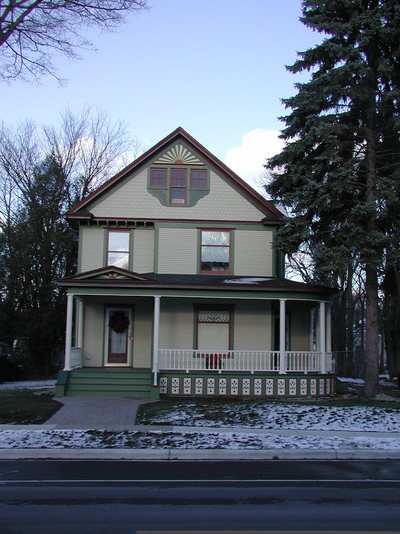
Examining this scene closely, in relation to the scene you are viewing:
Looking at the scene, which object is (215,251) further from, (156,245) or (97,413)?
(97,413)

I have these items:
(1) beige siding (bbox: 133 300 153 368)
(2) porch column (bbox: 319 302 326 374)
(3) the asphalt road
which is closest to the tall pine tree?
(2) porch column (bbox: 319 302 326 374)

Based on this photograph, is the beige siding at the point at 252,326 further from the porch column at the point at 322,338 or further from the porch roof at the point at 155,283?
the porch column at the point at 322,338

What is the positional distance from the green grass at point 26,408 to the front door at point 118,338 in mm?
2932

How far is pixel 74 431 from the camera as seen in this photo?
12.5 metres

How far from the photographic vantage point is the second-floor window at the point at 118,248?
21141 mm

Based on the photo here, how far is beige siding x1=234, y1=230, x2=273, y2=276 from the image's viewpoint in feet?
69.4

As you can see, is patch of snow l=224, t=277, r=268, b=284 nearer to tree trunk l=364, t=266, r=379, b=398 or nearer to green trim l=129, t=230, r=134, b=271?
tree trunk l=364, t=266, r=379, b=398

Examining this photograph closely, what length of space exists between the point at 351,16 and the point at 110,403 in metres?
14.5

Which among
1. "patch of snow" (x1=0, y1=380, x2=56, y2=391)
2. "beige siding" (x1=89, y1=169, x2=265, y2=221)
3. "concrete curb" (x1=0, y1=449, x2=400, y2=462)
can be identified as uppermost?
"beige siding" (x1=89, y1=169, x2=265, y2=221)

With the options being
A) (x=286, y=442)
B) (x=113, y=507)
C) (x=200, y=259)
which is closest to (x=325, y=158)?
(x=200, y=259)

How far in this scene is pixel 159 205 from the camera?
70.3 ft

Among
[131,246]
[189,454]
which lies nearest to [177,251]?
[131,246]

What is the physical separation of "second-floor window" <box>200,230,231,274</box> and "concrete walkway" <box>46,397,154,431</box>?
6.01 metres

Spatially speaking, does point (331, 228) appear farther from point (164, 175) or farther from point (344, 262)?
point (164, 175)
